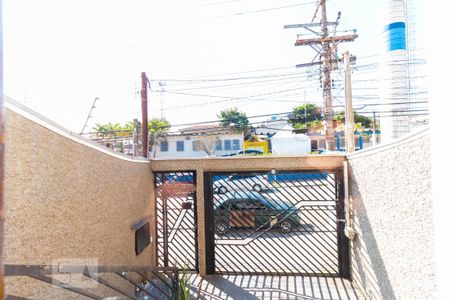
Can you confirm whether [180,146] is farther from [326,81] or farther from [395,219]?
[395,219]

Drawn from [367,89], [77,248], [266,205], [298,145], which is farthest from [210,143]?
[77,248]

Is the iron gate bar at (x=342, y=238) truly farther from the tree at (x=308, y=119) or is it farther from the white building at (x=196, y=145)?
the white building at (x=196, y=145)

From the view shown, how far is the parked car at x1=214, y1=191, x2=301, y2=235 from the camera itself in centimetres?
525

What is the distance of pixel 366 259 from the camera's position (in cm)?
388

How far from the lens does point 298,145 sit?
18375mm

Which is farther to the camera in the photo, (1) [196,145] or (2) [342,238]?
(1) [196,145]

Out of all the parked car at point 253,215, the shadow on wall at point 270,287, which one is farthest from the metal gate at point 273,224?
the shadow on wall at point 270,287

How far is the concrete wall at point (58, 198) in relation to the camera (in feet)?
6.48

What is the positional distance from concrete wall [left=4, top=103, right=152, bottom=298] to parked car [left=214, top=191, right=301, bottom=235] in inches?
77.3

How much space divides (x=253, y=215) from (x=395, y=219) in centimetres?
285

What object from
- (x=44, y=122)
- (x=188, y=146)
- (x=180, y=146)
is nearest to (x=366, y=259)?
(x=44, y=122)

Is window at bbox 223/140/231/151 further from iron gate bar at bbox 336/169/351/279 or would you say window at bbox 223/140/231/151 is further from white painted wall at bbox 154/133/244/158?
iron gate bar at bbox 336/169/351/279

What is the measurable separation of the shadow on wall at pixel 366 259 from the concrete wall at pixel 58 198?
3.43m

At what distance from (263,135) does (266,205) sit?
2574 centimetres
